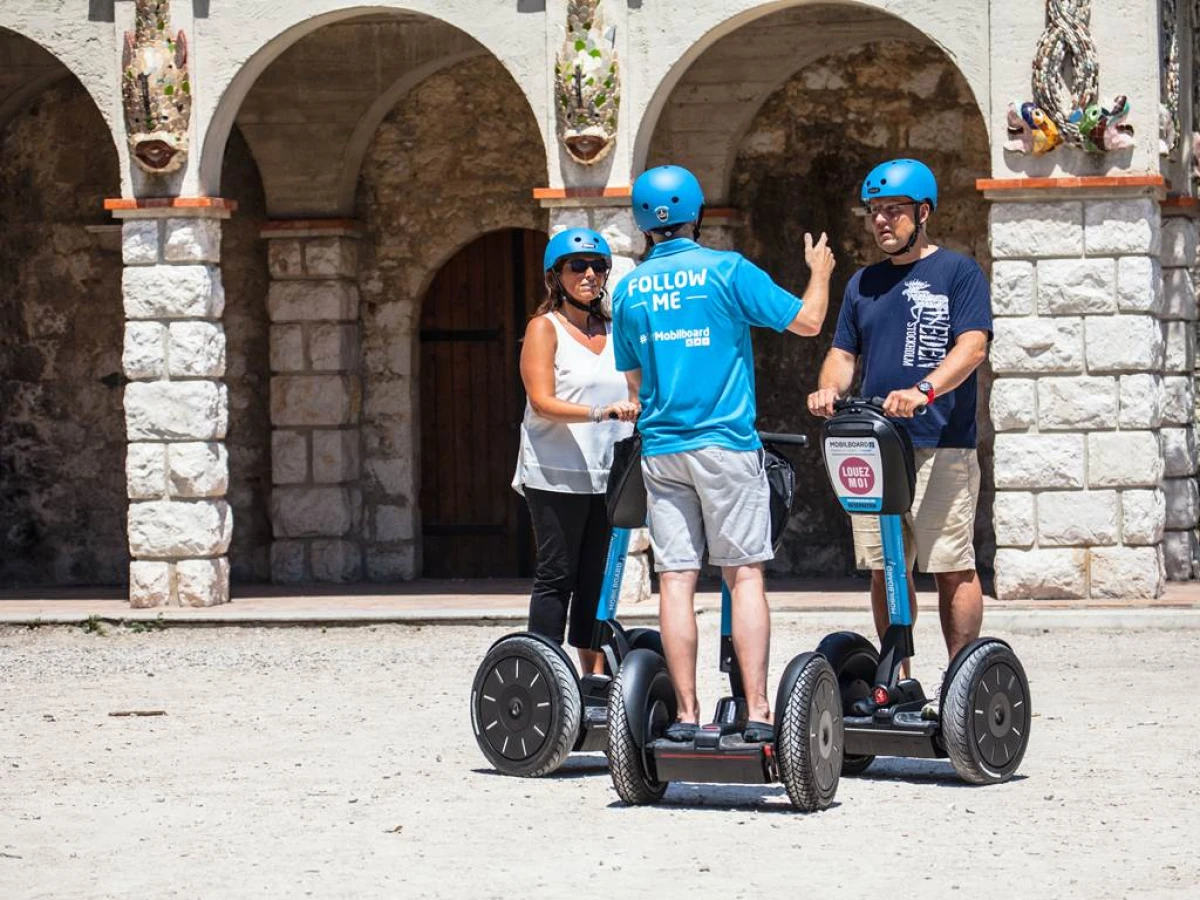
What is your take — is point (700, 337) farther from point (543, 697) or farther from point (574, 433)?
point (543, 697)

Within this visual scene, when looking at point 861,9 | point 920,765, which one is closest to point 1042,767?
point 920,765

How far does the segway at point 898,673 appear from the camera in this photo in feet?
22.5

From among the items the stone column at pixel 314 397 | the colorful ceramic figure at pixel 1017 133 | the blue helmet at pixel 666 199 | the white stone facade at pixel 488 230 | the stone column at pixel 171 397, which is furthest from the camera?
the stone column at pixel 314 397

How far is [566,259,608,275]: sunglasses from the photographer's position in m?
7.79

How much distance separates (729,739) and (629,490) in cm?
85

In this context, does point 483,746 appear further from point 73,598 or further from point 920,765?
point 73,598

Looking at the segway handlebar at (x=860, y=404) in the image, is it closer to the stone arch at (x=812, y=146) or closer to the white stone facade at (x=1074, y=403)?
the white stone facade at (x=1074, y=403)

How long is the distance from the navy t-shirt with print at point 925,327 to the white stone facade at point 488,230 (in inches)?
206

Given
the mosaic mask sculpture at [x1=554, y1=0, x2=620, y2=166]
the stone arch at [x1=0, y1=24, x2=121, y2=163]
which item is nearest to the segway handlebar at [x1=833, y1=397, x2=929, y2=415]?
the mosaic mask sculpture at [x1=554, y1=0, x2=620, y2=166]

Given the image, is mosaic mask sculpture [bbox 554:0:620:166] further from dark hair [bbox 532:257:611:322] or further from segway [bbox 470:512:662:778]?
segway [bbox 470:512:662:778]

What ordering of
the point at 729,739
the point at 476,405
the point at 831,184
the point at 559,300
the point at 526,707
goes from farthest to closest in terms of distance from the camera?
the point at 476,405
the point at 831,184
the point at 559,300
the point at 526,707
the point at 729,739

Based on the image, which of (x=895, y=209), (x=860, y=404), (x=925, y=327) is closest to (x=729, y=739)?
(x=860, y=404)

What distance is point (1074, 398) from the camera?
1245cm

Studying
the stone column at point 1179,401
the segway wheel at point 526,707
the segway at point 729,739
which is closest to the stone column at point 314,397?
the stone column at point 1179,401
